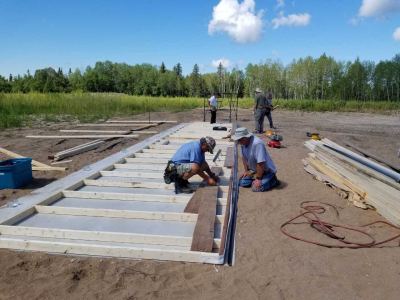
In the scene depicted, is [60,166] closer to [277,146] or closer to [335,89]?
[277,146]

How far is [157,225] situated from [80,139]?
7.44 m

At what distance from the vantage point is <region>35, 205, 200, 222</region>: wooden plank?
404cm

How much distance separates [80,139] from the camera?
10562 mm

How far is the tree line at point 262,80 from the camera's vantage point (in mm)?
54219

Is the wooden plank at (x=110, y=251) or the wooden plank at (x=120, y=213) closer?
the wooden plank at (x=110, y=251)

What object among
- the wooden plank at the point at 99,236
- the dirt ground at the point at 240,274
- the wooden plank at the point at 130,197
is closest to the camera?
the dirt ground at the point at 240,274

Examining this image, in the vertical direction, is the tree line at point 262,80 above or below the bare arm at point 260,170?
above

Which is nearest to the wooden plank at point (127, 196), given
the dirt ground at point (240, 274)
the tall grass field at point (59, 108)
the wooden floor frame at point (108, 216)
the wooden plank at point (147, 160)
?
the wooden floor frame at point (108, 216)

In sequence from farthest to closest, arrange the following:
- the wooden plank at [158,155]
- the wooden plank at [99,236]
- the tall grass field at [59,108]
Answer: the tall grass field at [59,108], the wooden plank at [158,155], the wooden plank at [99,236]

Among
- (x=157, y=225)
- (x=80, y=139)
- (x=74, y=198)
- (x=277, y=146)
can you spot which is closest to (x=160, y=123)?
(x=80, y=139)

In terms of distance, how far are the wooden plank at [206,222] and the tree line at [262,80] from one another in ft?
140

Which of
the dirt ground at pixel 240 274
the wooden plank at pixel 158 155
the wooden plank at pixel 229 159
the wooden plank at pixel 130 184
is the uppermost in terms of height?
the wooden plank at pixel 229 159

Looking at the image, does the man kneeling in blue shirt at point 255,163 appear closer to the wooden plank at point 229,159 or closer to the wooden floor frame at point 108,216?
the wooden floor frame at point 108,216

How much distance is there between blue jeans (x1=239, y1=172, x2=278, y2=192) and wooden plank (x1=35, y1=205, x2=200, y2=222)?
5.29 ft
